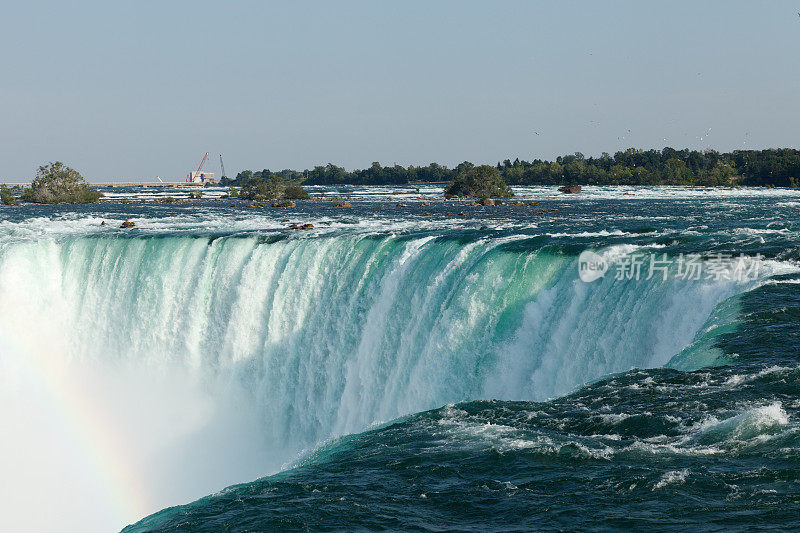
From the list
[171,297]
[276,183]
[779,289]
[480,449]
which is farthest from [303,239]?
[276,183]

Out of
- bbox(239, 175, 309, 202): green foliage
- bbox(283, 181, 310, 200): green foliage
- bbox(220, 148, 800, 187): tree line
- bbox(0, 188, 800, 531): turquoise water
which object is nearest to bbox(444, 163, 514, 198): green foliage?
bbox(220, 148, 800, 187): tree line

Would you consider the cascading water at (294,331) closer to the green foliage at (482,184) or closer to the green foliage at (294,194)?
the green foliage at (482,184)

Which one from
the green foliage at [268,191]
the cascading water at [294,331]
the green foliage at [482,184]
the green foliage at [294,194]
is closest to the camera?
the cascading water at [294,331]

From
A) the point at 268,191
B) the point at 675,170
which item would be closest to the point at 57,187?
the point at 268,191

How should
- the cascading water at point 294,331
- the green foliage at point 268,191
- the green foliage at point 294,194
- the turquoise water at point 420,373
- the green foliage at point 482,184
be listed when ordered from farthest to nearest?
the green foliage at point 294,194 → the green foliage at point 268,191 → the green foliage at point 482,184 → the cascading water at point 294,331 → the turquoise water at point 420,373

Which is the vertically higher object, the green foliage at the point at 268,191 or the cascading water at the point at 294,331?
the green foliage at the point at 268,191

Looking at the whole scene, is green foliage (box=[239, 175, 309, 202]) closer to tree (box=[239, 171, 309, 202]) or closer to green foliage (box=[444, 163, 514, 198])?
tree (box=[239, 171, 309, 202])

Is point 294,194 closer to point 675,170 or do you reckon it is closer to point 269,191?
point 269,191

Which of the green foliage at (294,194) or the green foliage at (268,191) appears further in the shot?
the green foliage at (294,194)

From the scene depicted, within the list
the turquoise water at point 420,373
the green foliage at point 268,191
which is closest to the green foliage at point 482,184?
the green foliage at point 268,191

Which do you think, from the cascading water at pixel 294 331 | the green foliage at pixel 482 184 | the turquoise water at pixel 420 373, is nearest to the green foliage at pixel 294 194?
the green foliage at pixel 482 184
